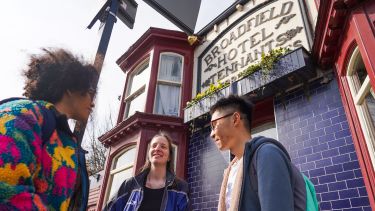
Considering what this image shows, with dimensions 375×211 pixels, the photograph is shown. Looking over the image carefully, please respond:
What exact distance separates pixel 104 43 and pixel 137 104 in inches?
226

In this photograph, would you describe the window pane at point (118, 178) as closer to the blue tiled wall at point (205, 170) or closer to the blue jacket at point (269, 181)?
the blue tiled wall at point (205, 170)

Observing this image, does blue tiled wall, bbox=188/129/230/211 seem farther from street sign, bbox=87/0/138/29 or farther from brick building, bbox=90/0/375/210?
street sign, bbox=87/0/138/29

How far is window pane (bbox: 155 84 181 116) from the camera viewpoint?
7299 mm

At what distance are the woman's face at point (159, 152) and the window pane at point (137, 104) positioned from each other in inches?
172

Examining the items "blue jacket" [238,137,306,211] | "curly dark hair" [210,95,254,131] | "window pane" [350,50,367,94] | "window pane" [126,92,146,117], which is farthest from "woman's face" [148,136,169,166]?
"window pane" [126,92,146,117]

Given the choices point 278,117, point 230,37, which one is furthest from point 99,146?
point 278,117

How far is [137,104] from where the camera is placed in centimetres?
812

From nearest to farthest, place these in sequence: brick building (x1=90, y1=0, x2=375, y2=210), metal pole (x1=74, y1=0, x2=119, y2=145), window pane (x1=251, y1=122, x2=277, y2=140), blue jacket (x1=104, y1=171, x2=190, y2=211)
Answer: metal pole (x1=74, y1=0, x2=119, y2=145) → blue jacket (x1=104, y1=171, x2=190, y2=211) → brick building (x1=90, y1=0, x2=375, y2=210) → window pane (x1=251, y1=122, x2=277, y2=140)

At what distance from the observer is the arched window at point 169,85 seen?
7.35m

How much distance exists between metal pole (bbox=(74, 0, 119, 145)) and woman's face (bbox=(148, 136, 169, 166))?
47.4 inches

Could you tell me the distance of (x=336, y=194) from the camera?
3.61 metres

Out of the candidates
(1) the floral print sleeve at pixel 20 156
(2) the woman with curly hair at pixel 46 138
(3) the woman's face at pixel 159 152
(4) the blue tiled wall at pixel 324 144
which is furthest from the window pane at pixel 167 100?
(1) the floral print sleeve at pixel 20 156

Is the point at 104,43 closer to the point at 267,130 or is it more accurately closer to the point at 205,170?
the point at 267,130

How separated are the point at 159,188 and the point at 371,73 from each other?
2.65 meters
